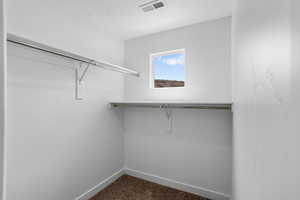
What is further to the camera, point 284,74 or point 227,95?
A: point 227,95

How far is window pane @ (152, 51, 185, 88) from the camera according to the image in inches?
79.8

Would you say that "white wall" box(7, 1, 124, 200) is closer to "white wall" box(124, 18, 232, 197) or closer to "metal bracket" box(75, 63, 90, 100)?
"metal bracket" box(75, 63, 90, 100)

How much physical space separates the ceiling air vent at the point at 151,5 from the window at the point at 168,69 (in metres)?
0.64

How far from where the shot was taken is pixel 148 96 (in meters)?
2.15

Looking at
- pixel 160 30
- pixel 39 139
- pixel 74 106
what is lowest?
pixel 39 139

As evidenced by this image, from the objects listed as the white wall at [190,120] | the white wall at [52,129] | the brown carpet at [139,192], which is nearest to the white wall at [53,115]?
the white wall at [52,129]

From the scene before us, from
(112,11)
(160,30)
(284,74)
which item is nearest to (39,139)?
(112,11)

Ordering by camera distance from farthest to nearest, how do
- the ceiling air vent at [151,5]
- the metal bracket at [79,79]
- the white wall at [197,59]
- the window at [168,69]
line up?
the window at [168,69], the white wall at [197,59], the metal bracket at [79,79], the ceiling air vent at [151,5]

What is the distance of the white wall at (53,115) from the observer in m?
1.18

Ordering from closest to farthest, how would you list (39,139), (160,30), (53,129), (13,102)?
1. (13,102)
2. (39,139)
3. (53,129)
4. (160,30)

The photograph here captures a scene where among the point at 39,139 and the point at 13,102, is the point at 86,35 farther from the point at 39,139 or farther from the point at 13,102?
the point at 39,139

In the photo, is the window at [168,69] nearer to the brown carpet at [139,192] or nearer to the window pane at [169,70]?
the window pane at [169,70]

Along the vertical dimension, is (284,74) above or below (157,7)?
below

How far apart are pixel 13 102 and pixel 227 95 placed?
205 cm
